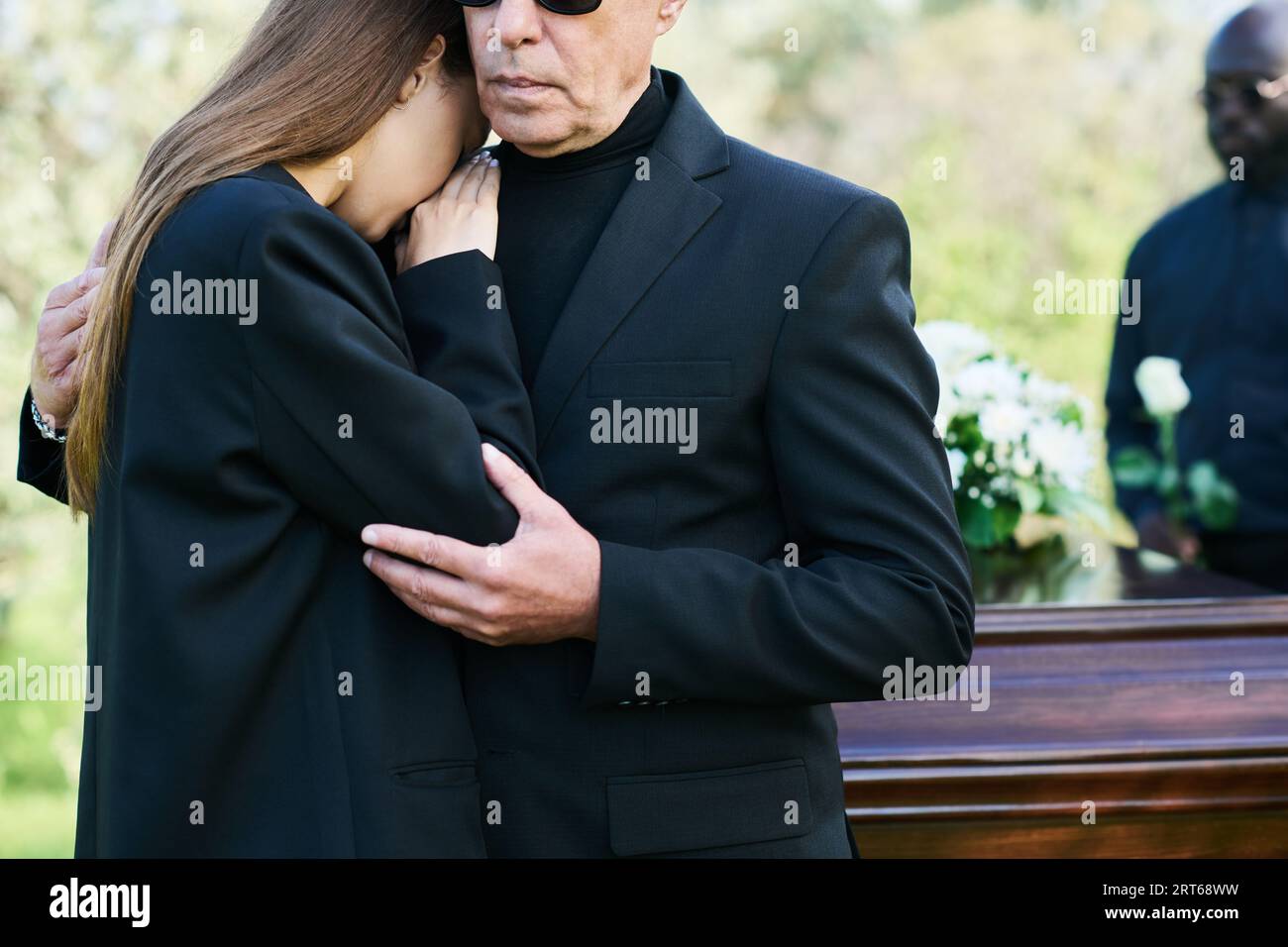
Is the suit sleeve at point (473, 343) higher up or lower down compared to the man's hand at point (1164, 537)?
lower down

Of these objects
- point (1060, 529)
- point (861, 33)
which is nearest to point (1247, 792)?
point (1060, 529)

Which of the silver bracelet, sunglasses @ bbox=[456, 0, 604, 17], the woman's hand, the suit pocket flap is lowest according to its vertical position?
the suit pocket flap

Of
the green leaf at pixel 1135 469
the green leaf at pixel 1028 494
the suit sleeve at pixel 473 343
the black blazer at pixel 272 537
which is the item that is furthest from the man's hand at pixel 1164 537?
the black blazer at pixel 272 537

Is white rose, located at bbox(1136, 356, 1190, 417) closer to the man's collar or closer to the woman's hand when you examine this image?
the man's collar

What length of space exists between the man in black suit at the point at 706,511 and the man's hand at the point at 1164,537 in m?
2.62

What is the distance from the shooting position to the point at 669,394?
1878 millimetres

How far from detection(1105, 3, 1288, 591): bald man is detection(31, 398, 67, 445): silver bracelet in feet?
10.9

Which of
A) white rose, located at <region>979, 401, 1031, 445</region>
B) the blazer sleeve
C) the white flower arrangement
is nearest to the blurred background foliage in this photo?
the white flower arrangement

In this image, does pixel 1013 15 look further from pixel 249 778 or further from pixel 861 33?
pixel 249 778

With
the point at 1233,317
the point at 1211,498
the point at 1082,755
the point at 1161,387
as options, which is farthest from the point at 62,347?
the point at 1233,317

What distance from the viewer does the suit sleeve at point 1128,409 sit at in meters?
4.42

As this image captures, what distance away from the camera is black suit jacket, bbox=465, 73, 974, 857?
1821 mm

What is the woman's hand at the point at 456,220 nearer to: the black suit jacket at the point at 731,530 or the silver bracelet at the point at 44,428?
the black suit jacket at the point at 731,530

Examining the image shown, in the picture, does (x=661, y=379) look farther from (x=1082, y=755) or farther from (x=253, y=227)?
(x=1082, y=755)
